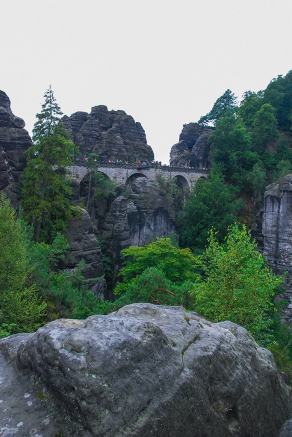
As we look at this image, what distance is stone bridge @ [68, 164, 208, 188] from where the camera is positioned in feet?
132

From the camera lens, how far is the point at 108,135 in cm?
4878

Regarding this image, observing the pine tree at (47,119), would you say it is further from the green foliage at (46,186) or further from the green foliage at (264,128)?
the green foliage at (264,128)

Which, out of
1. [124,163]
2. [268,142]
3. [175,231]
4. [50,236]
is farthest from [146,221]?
[268,142]

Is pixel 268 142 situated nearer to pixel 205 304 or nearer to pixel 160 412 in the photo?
pixel 205 304

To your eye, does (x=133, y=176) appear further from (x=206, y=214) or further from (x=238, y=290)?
(x=238, y=290)

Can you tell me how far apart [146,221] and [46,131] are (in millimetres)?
12782

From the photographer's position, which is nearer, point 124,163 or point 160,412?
point 160,412

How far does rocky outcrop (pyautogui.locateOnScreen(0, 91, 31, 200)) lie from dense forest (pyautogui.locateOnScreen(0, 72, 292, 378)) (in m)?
0.89

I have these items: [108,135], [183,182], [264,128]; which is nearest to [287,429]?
[183,182]

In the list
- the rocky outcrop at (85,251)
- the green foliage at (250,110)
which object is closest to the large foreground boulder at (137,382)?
the rocky outcrop at (85,251)

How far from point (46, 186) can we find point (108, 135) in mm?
20751

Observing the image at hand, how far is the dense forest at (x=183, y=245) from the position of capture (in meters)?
14.6

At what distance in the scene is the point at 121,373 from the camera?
17.7 feet

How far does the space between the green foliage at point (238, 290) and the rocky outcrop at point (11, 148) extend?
18.7 m
